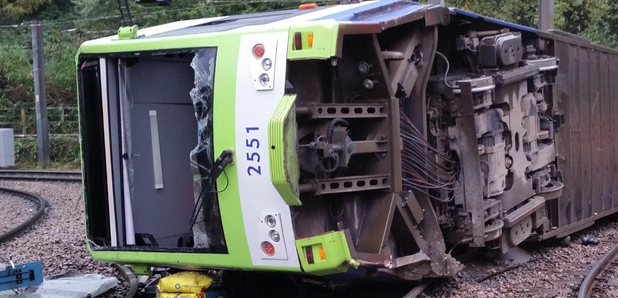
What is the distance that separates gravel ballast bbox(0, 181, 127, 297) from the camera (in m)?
8.71

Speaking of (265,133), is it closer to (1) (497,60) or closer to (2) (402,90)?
(2) (402,90)

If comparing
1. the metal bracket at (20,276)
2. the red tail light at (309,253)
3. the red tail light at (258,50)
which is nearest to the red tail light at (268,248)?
the red tail light at (309,253)

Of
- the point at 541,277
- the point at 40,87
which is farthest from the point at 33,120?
the point at 541,277

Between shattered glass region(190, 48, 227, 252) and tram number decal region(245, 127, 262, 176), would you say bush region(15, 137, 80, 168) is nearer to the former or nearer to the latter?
shattered glass region(190, 48, 227, 252)

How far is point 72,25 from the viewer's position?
119 feet

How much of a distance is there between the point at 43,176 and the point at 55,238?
9.52 meters

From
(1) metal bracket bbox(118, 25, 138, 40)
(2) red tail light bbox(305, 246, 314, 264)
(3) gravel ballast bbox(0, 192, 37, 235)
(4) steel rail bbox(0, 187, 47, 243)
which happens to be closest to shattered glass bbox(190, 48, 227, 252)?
(2) red tail light bbox(305, 246, 314, 264)

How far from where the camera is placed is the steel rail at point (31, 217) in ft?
36.8

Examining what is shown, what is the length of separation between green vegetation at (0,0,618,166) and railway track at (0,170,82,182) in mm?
4518

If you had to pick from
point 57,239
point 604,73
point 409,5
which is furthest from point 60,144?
point 409,5

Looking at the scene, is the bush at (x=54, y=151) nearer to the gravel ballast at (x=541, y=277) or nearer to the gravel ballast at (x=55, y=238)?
the gravel ballast at (x=55, y=238)

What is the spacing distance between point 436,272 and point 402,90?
59.5 inches

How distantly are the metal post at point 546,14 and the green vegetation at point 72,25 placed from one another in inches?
294

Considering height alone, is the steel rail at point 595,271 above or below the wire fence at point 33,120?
below
